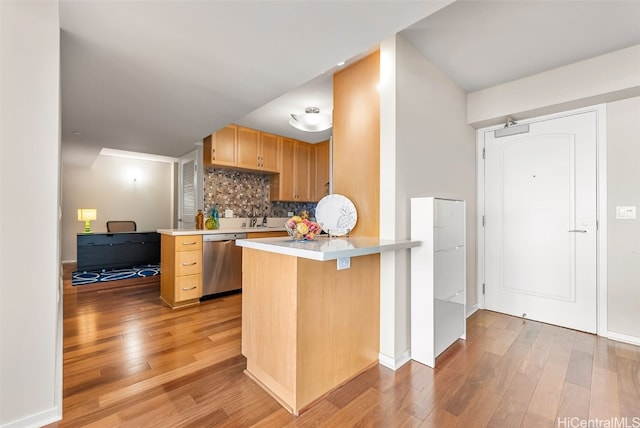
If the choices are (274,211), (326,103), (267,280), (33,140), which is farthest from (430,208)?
(274,211)

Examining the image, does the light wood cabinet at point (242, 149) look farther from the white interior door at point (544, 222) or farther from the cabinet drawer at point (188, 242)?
the white interior door at point (544, 222)

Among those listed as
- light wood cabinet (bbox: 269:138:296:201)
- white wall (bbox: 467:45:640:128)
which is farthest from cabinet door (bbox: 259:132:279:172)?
white wall (bbox: 467:45:640:128)

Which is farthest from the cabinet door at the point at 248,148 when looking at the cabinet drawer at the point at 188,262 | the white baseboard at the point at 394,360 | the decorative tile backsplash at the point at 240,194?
the white baseboard at the point at 394,360

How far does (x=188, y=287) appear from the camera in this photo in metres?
3.37

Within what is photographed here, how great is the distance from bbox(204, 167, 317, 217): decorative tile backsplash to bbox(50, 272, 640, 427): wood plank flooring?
218 centimetres

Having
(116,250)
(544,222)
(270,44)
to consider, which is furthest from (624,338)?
(116,250)

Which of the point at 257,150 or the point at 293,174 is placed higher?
the point at 257,150

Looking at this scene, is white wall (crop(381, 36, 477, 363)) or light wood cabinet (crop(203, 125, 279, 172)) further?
light wood cabinet (crop(203, 125, 279, 172))

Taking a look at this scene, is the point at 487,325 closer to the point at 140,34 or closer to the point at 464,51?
the point at 464,51

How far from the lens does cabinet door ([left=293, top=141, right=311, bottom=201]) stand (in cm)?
499

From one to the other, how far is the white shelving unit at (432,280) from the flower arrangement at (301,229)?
A: 0.79 meters

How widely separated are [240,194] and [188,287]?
6.10ft

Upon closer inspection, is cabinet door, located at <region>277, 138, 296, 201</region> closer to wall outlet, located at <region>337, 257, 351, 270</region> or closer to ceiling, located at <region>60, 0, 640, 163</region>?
ceiling, located at <region>60, 0, 640, 163</region>

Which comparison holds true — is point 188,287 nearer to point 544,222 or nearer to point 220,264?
point 220,264
